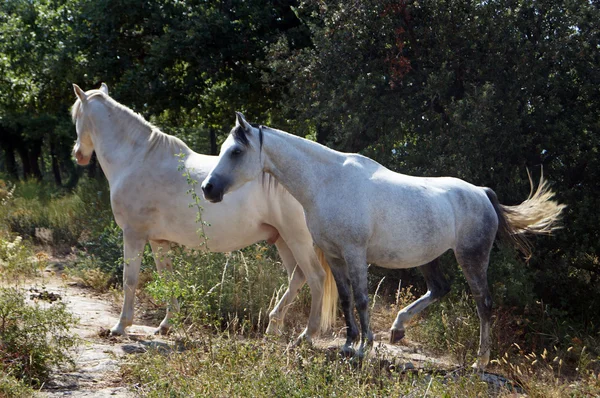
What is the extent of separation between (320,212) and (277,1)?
25.8 ft

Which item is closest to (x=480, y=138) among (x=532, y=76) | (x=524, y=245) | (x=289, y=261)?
(x=532, y=76)

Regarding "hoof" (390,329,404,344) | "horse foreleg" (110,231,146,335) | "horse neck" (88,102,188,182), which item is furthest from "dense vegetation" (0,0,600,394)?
"horse neck" (88,102,188,182)

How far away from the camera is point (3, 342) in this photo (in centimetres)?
487

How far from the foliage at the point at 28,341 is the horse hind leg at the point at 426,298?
2656mm

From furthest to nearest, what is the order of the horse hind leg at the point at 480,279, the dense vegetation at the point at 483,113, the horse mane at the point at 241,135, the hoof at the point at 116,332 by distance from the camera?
the dense vegetation at the point at 483,113 < the hoof at the point at 116,332 < the horse hind leg at the point at 480,279 < the horse mane at the point at 241,135

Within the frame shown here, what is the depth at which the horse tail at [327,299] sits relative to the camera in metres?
6.13

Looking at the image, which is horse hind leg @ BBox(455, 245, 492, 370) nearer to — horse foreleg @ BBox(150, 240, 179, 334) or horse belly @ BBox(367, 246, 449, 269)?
horse belly @ BBox(367, 246, 449, 269)

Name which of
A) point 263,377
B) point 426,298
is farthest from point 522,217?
point 263,377

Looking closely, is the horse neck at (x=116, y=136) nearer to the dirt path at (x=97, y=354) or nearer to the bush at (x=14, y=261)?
the bush at (x=14, y=261)

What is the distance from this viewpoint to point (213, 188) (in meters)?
4.91

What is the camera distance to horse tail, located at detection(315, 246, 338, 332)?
6129 mm

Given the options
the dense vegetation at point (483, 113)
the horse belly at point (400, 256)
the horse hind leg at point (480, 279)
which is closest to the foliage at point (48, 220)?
the dense vegetation at point (483, 113)

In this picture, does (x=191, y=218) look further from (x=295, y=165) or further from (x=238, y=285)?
(x=295, y=165)

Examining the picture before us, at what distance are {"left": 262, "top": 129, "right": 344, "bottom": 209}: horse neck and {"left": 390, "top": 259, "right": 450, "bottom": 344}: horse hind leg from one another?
4.35 ft
